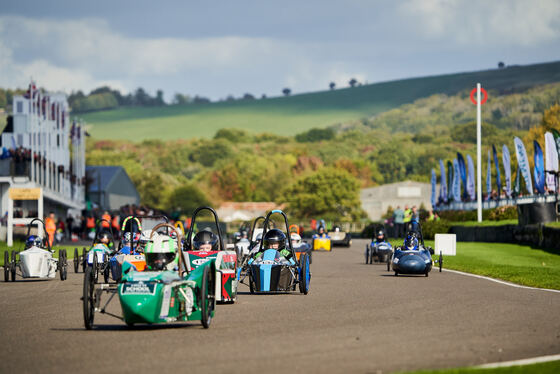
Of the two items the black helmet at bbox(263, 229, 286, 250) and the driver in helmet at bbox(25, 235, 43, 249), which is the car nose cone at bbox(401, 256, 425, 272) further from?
the driver in helmet at bbox(25, 235, 43, 249)

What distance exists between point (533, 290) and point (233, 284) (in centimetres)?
636

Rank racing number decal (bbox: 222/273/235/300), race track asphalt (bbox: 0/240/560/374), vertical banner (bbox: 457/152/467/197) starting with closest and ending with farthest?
race track asphalt (bbox: 0/240/560/374)
racing number decal (bbox: 222/273/235/300)
vertical banner (bbox: 457/152/467/197)

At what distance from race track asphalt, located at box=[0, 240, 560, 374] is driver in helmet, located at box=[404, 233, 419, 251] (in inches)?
220

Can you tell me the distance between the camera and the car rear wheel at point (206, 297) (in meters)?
12.8

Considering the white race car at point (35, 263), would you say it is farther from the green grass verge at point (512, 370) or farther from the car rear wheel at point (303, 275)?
the green grass verge at point (512, 370)

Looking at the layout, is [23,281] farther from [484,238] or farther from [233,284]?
[484,238]

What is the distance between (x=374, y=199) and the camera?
492 feet

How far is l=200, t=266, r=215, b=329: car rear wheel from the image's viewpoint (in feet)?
42.0

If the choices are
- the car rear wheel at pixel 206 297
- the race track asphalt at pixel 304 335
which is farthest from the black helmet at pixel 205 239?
the car rear wheel at pixel 206 297

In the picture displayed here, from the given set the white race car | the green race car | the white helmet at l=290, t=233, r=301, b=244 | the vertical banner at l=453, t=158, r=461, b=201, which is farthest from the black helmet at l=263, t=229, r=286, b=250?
the vertical banner at l=453, t=158, r=461, b=201

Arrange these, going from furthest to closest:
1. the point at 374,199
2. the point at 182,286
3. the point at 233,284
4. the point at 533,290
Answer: the point at 374,199 → the point at 533,290 → the point at 233,284 → the point at 182,286

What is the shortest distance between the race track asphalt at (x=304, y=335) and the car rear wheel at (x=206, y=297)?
0.57 ft

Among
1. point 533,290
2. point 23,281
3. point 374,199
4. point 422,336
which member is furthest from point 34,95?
point 374,199

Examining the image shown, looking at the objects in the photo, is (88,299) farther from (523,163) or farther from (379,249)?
(523,163)
